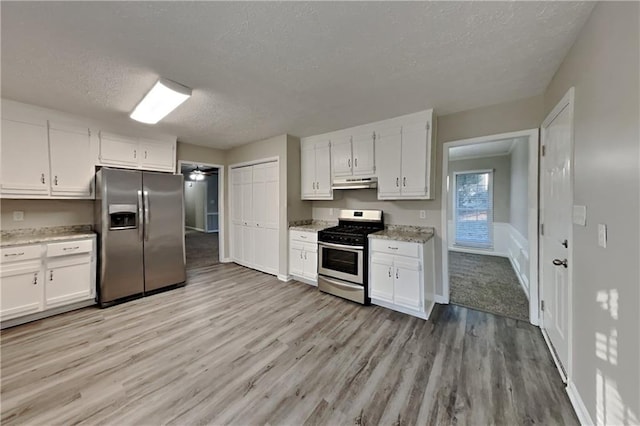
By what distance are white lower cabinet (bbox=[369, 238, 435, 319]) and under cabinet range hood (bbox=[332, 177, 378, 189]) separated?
0.82 metres

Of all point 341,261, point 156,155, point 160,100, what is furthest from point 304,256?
point 156,155

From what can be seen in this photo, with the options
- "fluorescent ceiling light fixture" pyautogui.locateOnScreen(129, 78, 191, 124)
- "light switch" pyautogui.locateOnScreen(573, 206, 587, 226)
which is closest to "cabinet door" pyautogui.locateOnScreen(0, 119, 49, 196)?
"fluorescent ceiling light fixture" pyautogui.locateOnScreen(129, 78, 191, 124)

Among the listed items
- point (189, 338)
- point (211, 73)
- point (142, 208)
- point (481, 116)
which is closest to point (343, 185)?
point (481, 116)

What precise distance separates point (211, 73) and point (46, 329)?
10.5 ft

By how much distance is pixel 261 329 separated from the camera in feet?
8.38

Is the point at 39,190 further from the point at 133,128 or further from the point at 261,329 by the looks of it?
the point at 261,329

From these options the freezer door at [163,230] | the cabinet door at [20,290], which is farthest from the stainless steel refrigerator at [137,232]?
the cabinet door at [20,290]

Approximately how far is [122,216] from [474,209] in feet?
24.3

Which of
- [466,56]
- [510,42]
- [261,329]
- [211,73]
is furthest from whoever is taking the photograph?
[261,329]

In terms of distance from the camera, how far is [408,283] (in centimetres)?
284

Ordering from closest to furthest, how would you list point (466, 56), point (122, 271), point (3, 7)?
point (3, 7), point (466, 56), point (122, 271)

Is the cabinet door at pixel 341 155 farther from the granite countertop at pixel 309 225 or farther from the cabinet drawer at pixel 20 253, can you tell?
the cabinet drawer at pixel 20 253

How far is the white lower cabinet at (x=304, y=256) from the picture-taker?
378 centimetres

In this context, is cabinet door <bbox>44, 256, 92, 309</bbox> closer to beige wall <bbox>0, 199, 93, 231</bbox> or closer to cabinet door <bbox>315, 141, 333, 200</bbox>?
beige wall <bbox>0, 199, 93, 231</bbox>
